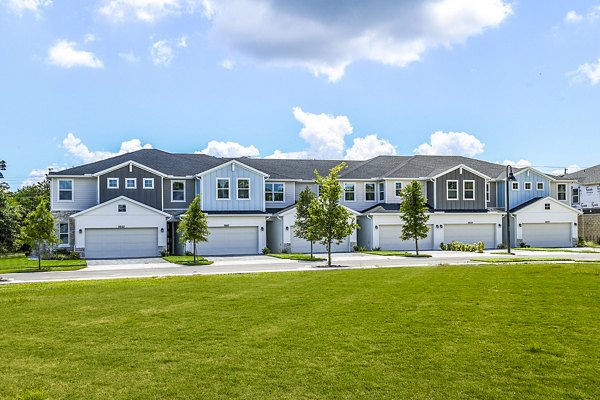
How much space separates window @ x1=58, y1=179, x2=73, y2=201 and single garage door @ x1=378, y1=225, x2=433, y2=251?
22.7m

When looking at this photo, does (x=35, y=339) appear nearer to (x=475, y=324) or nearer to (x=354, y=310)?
(x=354, y=310)

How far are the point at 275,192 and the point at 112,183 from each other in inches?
484

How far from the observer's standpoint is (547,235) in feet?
148

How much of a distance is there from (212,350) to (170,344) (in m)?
0.88

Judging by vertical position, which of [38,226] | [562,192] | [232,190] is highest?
[232,190]

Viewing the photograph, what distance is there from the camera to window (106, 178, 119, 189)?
3708cm

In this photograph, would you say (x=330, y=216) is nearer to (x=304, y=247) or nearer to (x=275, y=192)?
(x=304, y=247)

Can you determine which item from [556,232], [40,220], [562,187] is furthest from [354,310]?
[562,187]

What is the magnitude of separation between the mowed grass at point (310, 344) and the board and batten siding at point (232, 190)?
24154mm

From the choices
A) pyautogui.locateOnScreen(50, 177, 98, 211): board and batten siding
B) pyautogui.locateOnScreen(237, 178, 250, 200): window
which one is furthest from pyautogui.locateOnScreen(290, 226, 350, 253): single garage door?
pyautogui.locateOnScreen(50, 177, 98, 211): board and batten siding

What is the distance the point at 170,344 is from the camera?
29.2 feet

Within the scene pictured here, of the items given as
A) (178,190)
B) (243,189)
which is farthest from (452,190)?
(178,190)

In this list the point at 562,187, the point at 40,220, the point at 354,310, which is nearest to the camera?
the point at 354,310

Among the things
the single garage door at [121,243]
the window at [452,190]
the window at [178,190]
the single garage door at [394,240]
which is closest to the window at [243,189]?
the window at [178,190]
